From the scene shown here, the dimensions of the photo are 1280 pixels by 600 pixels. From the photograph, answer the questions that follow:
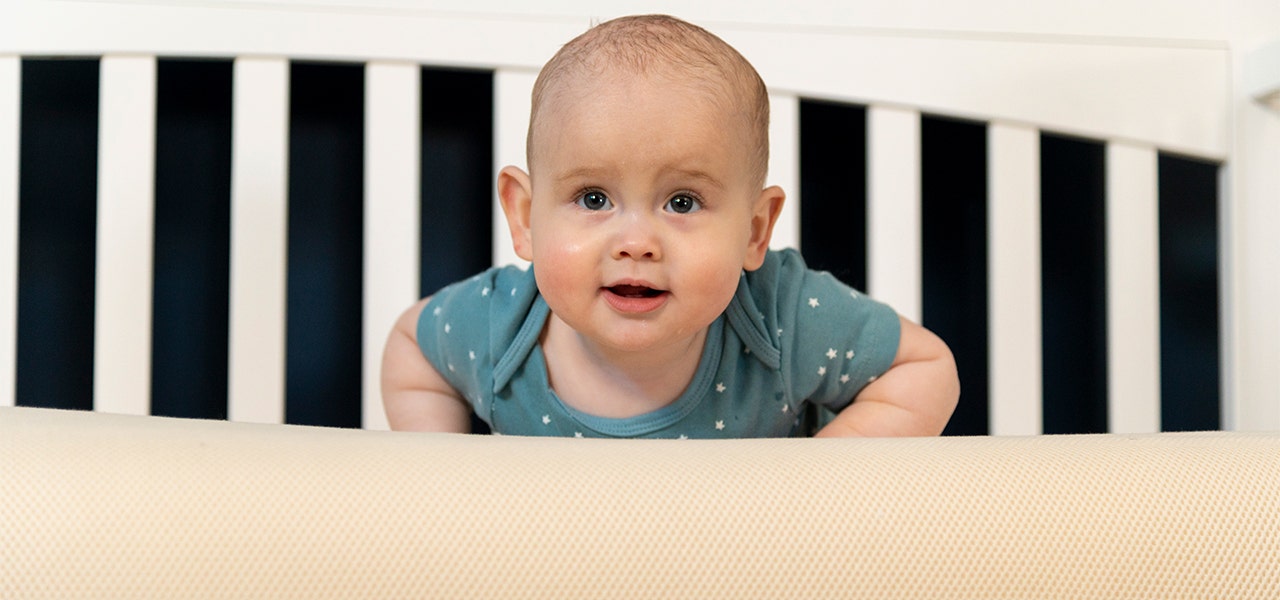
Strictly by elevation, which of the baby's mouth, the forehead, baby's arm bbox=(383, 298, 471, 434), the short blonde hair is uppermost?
the short blonde hair

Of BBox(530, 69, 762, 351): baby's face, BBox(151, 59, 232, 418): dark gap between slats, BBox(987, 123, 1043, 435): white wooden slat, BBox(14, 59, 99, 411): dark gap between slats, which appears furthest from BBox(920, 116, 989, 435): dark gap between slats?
BBox(14, 59, 99, 411): dark gap between slats

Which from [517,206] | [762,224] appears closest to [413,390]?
[517,206]

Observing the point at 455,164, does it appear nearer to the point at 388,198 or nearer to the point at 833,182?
the point at 388,198

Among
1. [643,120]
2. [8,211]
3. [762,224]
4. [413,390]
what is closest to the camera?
[643,120]

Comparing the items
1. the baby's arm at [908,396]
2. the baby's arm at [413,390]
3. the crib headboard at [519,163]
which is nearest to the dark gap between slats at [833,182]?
the crib headboard at [519,163]

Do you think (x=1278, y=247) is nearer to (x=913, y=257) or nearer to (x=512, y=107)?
(x=913, y=257)

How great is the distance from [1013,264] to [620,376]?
0.44 metres

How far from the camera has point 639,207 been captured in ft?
2.19

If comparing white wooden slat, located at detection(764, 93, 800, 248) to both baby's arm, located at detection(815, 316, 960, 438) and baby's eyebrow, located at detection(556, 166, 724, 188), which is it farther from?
baby's eyebrow, located at detection(556, 166, 724, 188)

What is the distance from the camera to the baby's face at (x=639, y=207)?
0.66 metres

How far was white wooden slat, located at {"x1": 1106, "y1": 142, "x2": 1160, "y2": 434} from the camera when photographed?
109 centimetres

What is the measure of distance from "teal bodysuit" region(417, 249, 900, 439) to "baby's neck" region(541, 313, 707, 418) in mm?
10

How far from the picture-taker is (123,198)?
3.35 ft

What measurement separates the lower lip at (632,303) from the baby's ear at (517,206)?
116 millimetres
